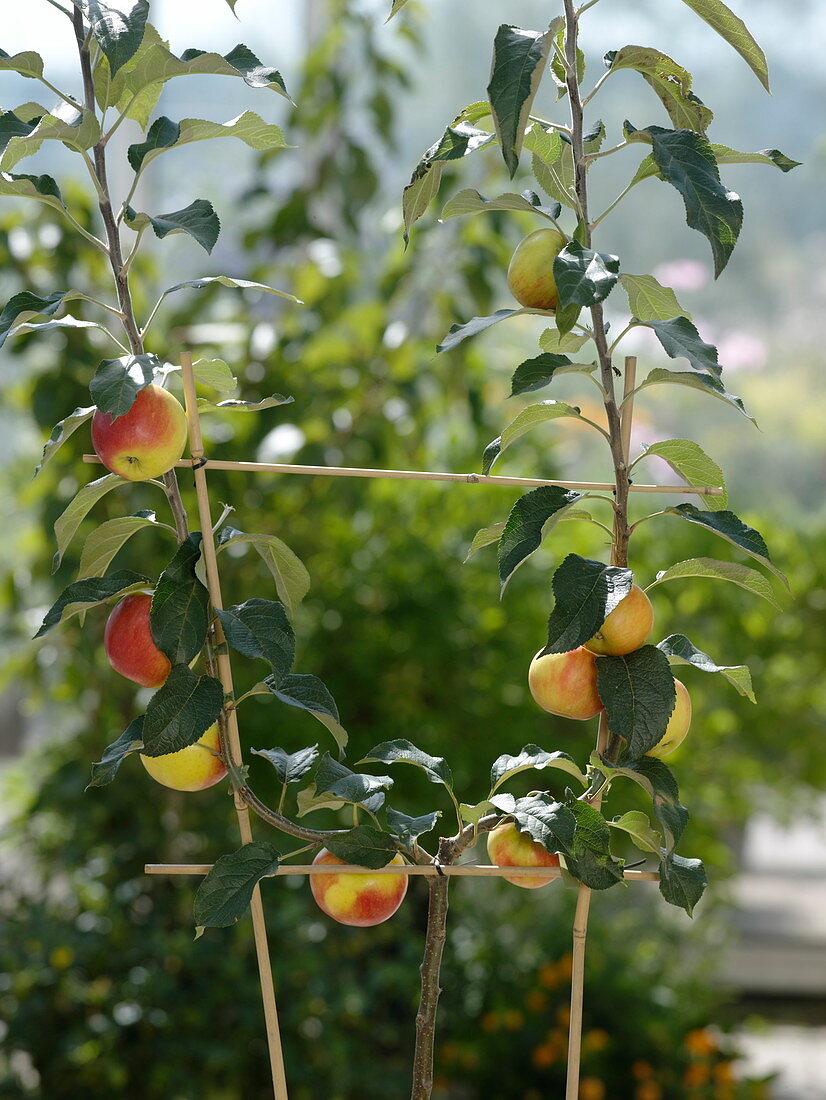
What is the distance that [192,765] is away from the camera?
1.94 ft

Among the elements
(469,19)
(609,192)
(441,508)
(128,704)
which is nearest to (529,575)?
(441,508)

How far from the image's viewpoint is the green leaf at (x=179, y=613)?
0.54 m

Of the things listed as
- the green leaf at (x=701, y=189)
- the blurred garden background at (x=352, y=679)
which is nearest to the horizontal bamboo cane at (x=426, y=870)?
the green leaf at (x=701, y=189)

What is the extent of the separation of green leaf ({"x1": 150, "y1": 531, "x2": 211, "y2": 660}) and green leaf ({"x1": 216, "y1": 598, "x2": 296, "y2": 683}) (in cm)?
1

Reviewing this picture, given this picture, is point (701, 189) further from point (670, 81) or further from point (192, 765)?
point (192, 765)

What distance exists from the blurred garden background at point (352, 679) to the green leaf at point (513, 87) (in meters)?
1.10

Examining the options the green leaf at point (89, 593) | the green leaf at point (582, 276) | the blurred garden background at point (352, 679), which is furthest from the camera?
the blurred garden background at point (352, 679)

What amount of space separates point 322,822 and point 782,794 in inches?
40.1

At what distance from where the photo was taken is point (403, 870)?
59cm

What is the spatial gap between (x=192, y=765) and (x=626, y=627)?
0.24 m

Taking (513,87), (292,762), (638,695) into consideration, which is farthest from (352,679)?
(513,87)

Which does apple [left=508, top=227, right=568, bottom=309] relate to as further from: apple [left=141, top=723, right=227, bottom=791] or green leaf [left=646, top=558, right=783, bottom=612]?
apple [left=141, top=723, right=227, bottom=791]

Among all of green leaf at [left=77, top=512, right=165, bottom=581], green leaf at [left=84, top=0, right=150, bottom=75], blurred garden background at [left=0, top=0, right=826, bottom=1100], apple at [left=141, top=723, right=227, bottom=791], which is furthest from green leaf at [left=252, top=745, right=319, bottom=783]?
blurred garden background at [left=0, top=0, right=826, bottom=1100]

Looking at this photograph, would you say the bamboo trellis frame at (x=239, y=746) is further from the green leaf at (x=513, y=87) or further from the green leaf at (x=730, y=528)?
the green leaf at (x=513, y=87)
